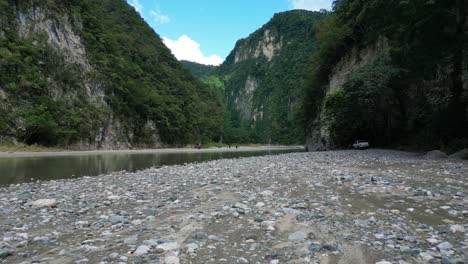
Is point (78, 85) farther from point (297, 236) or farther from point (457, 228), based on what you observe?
point (457, 228)

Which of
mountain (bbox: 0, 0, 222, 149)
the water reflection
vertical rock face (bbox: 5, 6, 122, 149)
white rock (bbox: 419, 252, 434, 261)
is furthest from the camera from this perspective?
vertical rock face (bbox: 5, 6, 122, 149)

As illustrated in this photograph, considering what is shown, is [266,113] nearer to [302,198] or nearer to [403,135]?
[403,135]

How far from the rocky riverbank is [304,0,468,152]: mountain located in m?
11.1

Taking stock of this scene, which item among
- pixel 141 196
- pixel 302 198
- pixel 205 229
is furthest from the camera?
pixel 141 196

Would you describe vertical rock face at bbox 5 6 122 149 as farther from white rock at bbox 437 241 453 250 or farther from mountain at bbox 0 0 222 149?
white rock at bbox 437 241 453 250

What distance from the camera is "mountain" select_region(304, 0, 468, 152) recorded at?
17.4 metres

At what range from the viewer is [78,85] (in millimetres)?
62469

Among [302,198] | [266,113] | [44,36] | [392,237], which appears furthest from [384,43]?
[266,113]

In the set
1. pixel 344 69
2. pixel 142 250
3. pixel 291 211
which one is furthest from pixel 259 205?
pixel 344 69

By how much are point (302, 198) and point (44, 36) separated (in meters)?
66.3

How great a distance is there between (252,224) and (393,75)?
92.7 feet

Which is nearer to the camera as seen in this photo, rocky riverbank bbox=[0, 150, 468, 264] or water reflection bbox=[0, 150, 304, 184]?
rocky riverbank bbox=[0, 150, 468, 264]

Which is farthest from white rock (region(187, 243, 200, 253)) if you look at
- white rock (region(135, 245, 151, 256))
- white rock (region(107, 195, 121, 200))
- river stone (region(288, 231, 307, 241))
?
white rock (region(107, 195, 121, 200))

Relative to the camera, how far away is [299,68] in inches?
7574
